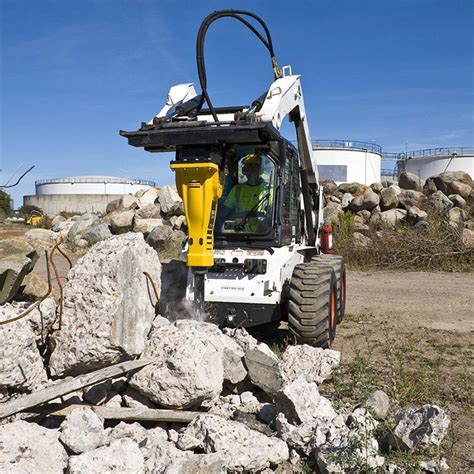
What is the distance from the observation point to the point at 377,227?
17922mm

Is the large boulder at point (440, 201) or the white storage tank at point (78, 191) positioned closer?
the large boulder at point (440, 201)

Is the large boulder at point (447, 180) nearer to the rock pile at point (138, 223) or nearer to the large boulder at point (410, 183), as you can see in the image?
the large boulder at point (410, 183)

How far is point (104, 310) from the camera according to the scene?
4621 millimetres

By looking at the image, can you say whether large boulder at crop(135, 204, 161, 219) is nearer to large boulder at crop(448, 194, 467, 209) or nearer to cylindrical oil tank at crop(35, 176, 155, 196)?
large boulder at crop(448, 194, 467, 209)

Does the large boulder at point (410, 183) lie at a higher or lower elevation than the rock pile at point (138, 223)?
higher

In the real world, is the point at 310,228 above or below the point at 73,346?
above

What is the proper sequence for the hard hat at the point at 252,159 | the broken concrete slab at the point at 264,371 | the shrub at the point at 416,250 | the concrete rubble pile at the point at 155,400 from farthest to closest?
the shrub at the point at 416,250 → the hard hat at the point at 252,159 → the broken concrete slab at the point at 264,371 → the concrete rubble pile at the point at 155,400

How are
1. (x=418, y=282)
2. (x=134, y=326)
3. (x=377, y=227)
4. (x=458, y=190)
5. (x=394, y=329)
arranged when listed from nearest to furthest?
(x=134, y=326) → (x=394, y=329) → (x=418, y=282) → (x=377, y=227) → (x=458, y=190)

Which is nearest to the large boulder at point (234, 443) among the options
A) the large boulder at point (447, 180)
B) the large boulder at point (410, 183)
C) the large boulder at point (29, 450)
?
the large boulder at point (29, 450)

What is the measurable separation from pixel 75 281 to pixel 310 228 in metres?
4.57

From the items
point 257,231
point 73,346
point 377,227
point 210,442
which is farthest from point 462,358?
point 377,227

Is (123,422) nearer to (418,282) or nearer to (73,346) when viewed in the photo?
(73,346)

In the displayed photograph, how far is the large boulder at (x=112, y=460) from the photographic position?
3.53 m

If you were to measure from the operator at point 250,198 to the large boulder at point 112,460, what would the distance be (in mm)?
3357
